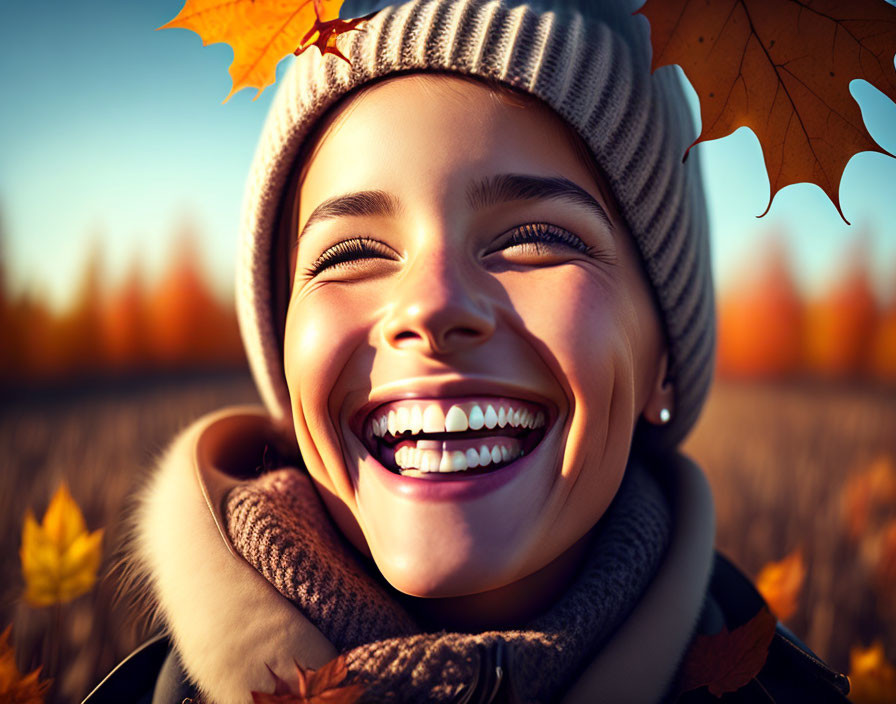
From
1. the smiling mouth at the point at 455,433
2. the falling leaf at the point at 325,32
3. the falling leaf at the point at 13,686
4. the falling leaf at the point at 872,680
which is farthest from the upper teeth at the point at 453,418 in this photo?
the falling leaf at the point at 872,680

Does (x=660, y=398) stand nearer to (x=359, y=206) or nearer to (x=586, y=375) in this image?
(x=586, y=375)

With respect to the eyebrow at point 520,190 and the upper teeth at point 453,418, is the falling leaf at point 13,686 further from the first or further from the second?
the eyebrow at point 520,190

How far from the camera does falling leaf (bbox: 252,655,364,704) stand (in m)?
1.08

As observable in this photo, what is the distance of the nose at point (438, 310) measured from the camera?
1.09m

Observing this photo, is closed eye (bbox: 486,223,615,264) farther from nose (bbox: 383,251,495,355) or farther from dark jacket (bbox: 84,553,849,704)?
dark jacket (bbox: 84,553,849,704)

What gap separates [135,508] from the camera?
1539mm

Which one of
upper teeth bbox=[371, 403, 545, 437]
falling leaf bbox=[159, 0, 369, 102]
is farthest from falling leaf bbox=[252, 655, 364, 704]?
falling leaf bbox=[159, 0, 369, 102]

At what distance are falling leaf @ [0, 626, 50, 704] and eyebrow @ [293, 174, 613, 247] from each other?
3.93 feet

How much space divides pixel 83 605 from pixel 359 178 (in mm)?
1851

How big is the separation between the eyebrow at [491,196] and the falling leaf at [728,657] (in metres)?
0.92

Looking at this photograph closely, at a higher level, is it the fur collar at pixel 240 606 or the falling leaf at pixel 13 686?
the fur collar at pixel 240 606

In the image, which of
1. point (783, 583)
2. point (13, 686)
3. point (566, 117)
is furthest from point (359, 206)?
point (783, 583)

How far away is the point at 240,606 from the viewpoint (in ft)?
3.89

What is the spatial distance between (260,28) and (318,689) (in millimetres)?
1274
